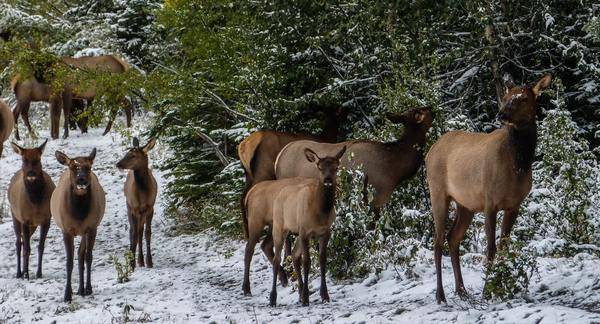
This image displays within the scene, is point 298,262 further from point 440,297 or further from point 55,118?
point 55,118

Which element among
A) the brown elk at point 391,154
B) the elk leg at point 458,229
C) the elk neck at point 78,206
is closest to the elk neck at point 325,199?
the elk leg at point 458,229

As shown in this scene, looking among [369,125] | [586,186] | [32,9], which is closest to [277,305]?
[586,186]

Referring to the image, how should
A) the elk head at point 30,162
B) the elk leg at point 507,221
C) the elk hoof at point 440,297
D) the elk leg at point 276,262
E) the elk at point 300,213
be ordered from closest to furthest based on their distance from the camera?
the elk leg at point 507,221, the elk hoof at point 440,297, the elk at point 300,213, the elk leg at point 276,262, the elk head at point 30,162

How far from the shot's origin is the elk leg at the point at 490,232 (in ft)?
24.4

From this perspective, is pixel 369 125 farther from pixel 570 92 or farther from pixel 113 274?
pixel 113 274

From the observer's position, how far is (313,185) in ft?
30.0

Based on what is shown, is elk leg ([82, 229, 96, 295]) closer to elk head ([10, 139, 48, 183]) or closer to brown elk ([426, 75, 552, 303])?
elk head ([10, 139, 48, 183])

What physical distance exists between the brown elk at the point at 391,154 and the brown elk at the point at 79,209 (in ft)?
9.65

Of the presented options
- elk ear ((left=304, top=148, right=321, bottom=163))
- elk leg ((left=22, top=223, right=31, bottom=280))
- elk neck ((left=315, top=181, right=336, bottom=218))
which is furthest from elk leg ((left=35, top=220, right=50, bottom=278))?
elk neck ((left=315, top=181, right=336, bottom=218))

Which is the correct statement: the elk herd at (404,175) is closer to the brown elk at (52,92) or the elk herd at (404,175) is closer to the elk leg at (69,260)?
the elk leg at (69,260)

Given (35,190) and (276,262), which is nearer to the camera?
(276,262)

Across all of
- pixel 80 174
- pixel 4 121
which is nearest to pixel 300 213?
pixel 80 174

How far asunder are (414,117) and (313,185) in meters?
2.39

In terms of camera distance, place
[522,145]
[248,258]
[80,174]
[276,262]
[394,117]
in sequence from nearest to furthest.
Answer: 1. [522,145]
2. [276,262]
3. [248,258]
4. [80,174]
5. [394,117]
